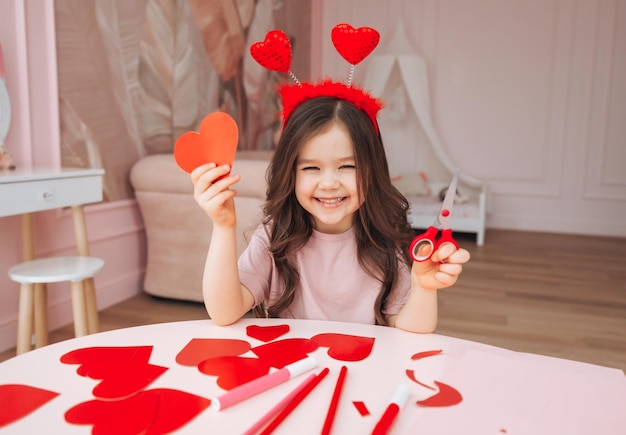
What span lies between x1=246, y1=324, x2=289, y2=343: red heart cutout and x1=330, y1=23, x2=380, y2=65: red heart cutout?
50 centimetres

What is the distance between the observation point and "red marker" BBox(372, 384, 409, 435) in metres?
0.54

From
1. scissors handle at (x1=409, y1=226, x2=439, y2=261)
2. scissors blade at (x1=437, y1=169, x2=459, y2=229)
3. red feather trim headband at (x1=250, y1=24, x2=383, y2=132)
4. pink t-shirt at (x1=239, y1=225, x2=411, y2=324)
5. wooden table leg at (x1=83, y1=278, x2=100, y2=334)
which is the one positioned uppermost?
red feather trim headband at (x1=250, y1=24, x2=383, y2=132)

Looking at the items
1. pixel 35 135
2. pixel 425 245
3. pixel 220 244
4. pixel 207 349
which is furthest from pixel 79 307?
pixel 425 245

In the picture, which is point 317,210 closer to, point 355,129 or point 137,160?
point 355,129

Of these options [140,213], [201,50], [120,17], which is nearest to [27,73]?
[120,17]

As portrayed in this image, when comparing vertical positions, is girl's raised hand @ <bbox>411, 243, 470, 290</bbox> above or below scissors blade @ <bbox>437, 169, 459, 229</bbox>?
below

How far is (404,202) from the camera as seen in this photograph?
3.81 ft

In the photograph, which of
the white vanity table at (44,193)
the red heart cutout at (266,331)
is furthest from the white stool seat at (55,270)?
the red heart cutout at (266,331)

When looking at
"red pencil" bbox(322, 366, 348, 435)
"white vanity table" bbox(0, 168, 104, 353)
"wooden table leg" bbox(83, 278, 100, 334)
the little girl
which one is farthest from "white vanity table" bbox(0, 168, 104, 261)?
"red pencil" bbox(322, 366, 348, 435)

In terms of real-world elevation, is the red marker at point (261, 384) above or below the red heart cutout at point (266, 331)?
above

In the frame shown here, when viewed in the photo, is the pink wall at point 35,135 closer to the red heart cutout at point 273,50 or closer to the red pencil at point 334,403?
the red heart cutout at point 273,50

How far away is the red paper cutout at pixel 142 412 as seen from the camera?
1.78ft

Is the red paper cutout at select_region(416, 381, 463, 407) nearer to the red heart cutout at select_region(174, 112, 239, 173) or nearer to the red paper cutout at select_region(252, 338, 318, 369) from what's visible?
the red paper cutout at select_region(252, 338, 318, 369)

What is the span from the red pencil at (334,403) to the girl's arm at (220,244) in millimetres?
266
